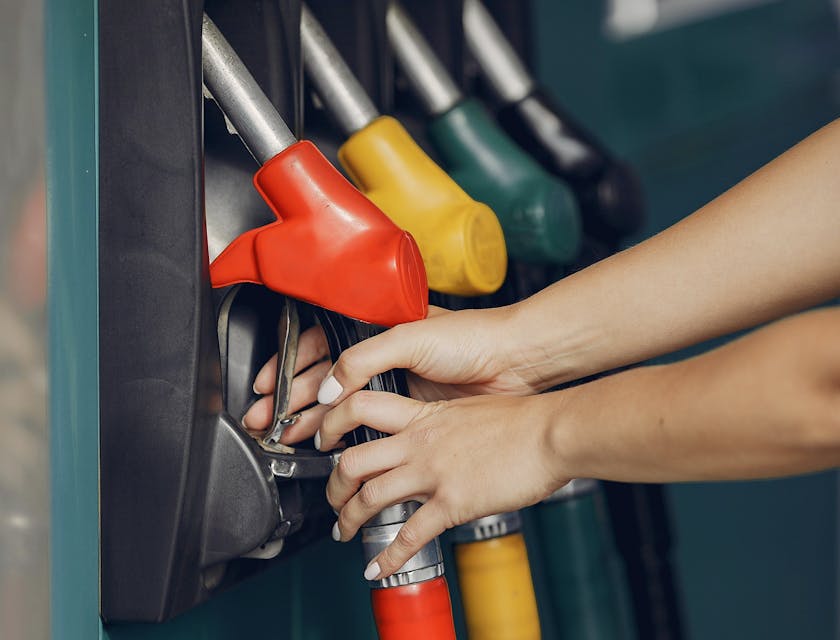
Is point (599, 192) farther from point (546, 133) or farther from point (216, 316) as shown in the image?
point (216, 316)

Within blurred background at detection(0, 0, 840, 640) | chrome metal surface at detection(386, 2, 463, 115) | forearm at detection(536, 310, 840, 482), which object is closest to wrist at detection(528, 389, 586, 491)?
forearm at detection(536, 310, 840, 482)

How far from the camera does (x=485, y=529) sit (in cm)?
57

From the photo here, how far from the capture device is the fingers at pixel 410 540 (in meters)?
0.49

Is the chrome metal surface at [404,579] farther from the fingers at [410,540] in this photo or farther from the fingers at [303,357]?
the fingers at [303,357]

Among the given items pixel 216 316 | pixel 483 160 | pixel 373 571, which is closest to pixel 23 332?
pixel 216 316

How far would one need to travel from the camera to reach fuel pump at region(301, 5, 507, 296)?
55 centimetres

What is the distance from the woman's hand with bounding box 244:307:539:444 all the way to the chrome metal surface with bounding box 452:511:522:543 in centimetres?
8

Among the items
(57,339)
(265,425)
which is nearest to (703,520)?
(265,425)

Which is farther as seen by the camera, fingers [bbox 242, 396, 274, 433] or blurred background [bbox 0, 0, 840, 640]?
blurred background [bbox 0, 0, 840, 640]

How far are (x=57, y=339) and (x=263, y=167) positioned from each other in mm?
123

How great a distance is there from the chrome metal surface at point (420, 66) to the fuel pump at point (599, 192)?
0.30 ft

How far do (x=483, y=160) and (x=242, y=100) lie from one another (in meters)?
0.21

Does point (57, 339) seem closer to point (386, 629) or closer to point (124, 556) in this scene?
point (124, 556)

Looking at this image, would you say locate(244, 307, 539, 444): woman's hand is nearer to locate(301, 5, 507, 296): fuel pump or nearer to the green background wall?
locate(301, 5, 507, 296): fuel pump
